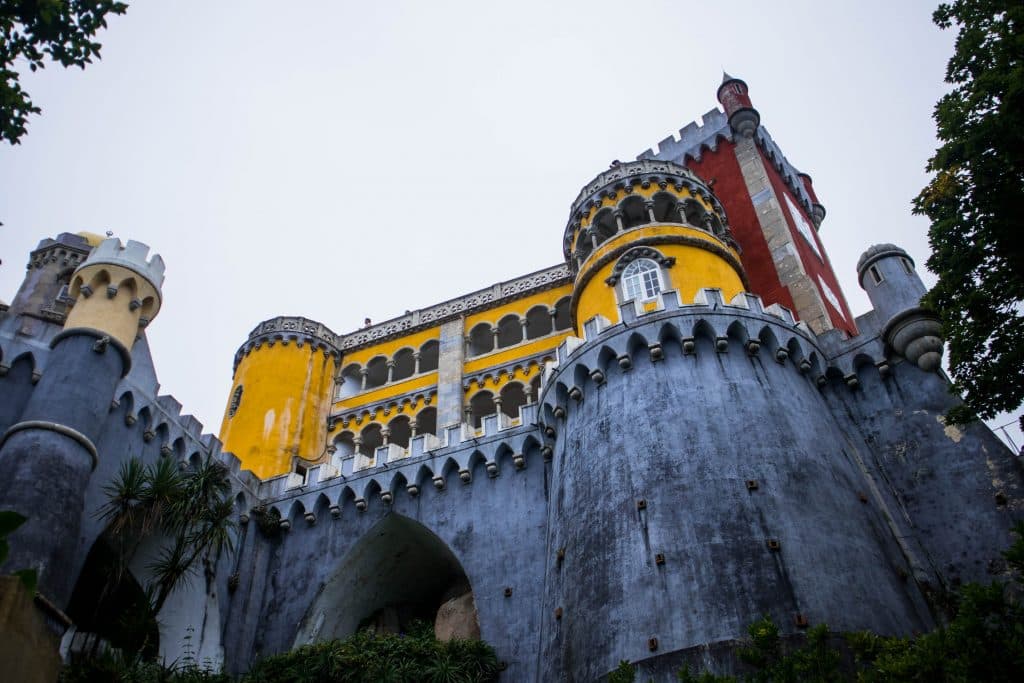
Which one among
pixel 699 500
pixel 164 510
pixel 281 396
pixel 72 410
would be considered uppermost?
pixel 281 396

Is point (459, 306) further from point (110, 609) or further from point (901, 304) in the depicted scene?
point (901, 304)

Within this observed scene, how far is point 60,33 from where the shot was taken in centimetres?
1350

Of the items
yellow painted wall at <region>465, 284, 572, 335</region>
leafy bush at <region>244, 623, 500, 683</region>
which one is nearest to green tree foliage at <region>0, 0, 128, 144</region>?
leafy bush at <region>244, 623, 500, 683</region>

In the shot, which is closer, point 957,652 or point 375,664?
point 957,652

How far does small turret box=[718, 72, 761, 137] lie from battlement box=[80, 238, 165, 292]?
2450 centimetres

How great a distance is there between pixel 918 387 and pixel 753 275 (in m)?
10.4

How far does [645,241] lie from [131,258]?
51.4 ft

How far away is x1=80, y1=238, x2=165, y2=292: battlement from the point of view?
23094mm

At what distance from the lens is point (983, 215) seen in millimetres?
15375

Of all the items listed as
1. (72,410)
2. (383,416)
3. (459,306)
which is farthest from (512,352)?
(72,410)

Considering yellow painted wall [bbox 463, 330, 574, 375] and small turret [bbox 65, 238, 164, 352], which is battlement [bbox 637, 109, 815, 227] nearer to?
yellow painted wall [bbox 463, 330, 574, 375]

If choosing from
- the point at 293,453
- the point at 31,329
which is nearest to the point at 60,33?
the point at 31,329

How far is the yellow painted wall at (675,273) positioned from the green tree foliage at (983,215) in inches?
351

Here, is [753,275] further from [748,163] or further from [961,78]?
[961,78]
